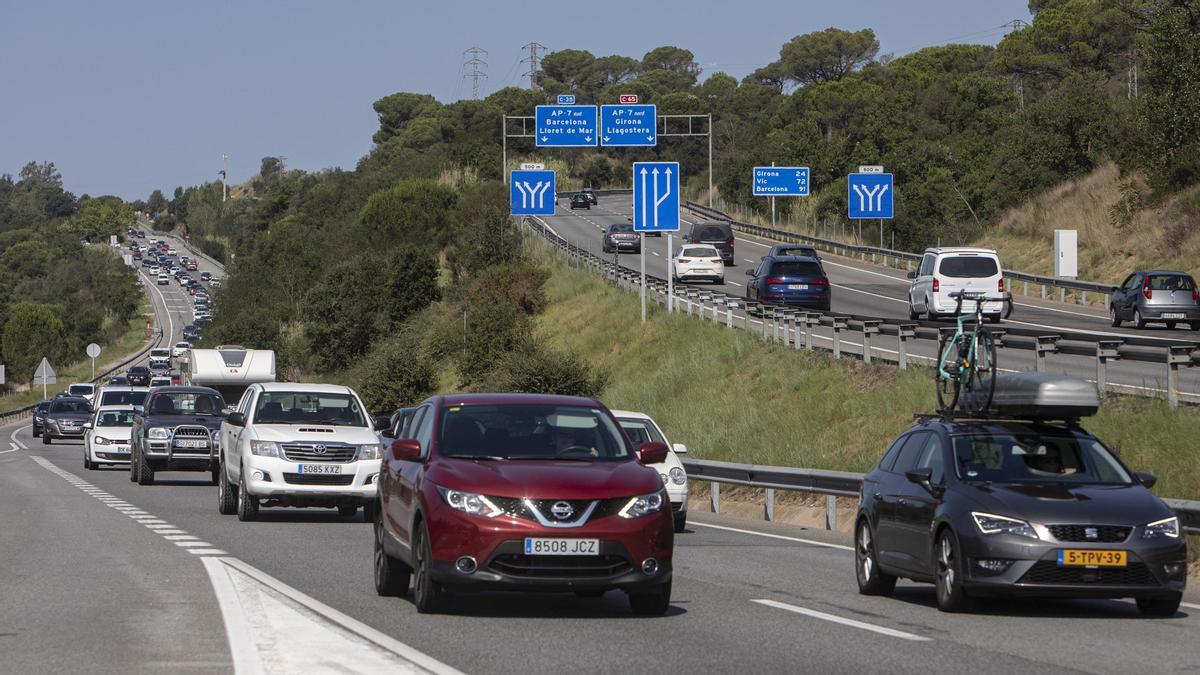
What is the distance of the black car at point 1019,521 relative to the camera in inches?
488

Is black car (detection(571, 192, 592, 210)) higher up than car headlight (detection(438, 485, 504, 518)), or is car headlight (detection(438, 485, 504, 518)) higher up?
black car (detection(571, 192, 592, 210))

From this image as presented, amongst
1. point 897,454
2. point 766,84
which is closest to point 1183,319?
point 897,454

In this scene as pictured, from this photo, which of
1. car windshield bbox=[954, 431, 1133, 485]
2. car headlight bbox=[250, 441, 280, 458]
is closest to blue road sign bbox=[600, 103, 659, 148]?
car headlight bbox=[250, 441, 280, 458]

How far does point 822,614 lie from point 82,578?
6573 mm

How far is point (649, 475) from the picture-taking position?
1238cm

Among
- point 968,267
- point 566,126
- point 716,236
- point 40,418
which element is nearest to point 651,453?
point 968,267

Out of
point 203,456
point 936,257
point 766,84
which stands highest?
point 766,84

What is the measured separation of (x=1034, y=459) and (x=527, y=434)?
13.3 ft

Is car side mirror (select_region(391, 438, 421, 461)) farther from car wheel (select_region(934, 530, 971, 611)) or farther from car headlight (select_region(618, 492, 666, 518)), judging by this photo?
car wheel (select_region(934, 530, 971, 611))

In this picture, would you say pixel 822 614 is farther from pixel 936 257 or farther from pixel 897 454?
pixel 936 257

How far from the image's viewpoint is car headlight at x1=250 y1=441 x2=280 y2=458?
22513mm

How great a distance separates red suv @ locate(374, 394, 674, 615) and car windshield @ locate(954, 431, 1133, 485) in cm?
268

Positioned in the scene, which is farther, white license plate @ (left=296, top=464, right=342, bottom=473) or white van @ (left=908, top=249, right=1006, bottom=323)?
white van @ (left=908, top=249, right=1006, bottom=323)

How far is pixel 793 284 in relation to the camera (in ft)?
171
